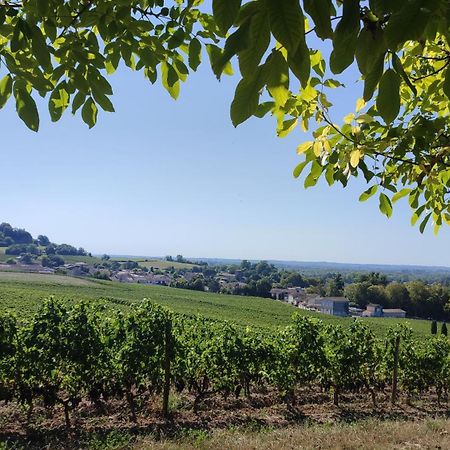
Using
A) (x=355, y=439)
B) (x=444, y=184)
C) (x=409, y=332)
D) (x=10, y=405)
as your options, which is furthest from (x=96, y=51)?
(x=409, y=332)

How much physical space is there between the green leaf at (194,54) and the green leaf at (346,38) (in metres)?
0.97

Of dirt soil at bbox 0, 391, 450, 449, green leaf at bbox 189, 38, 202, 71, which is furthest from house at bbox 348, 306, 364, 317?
green leaf at bbox 189, 38, 202, 71

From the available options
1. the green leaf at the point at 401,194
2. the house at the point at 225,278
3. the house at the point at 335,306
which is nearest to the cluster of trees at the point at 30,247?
the house at the point at 225,278

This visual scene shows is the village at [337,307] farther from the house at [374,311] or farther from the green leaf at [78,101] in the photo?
the green leaf at [78,101]

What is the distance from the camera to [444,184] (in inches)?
127

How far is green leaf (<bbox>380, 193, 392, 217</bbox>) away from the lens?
8.46ft

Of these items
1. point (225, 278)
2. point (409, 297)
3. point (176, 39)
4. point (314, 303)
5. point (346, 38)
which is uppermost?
point (176, 39)

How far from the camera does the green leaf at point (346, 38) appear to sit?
95cm

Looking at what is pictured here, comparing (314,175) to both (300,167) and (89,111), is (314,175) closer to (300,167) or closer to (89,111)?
(300,167)

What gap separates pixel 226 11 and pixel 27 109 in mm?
920

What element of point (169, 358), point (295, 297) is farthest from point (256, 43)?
point (295, 297)

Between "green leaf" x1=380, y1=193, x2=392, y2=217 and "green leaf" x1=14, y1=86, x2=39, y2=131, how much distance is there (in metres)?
2.06

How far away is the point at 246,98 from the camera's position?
3.34 feet

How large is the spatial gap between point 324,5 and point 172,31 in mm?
1518
